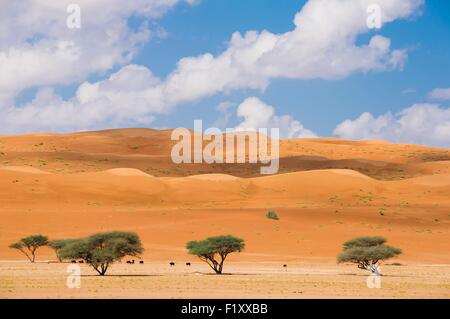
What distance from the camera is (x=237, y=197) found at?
8162 cm

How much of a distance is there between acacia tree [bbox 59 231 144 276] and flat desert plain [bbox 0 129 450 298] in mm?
865

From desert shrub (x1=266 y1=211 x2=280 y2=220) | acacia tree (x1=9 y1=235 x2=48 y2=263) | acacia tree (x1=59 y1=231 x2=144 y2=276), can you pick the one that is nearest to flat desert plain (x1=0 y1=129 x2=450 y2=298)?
desert shrub (x1=266 y1=211 x2=280 y2=220)

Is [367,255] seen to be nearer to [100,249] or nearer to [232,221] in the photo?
[100,249]

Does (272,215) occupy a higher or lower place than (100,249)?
higher

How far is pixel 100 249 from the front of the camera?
40375 mm

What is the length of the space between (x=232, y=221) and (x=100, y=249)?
23.3m

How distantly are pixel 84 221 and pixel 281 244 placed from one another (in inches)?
650

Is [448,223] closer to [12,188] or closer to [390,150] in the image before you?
[12,188]

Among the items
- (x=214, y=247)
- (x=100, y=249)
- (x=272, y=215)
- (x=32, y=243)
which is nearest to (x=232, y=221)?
(x=272, y=215)

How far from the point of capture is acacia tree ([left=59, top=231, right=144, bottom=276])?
3941 cm

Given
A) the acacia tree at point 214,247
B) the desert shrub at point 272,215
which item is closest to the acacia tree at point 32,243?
the acacia tree at point 214,247

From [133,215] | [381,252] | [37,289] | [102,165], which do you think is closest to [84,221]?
[133,215]

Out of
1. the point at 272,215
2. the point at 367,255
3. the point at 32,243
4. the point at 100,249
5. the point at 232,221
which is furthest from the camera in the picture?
the point at 272,215

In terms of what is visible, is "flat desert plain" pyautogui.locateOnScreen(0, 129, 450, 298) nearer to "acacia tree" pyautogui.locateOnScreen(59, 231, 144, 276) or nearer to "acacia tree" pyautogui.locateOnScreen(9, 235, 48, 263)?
"acacia tree" pyautogui.locateOnScreen(59, 231, 144, 276)
